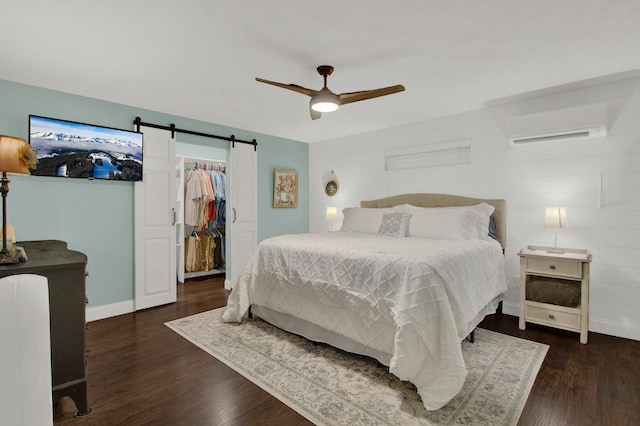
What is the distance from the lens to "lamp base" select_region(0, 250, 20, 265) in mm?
1521

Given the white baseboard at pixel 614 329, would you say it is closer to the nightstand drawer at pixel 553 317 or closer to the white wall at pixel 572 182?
the white wall at pixel 572 182

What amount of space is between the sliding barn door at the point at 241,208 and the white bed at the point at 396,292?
154cm

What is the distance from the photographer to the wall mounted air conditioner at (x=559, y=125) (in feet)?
9.68

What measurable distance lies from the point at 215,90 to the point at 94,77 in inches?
40.4

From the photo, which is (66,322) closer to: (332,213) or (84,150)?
(84,150)

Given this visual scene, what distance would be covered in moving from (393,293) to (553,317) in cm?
186

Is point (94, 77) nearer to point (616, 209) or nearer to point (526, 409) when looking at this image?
point (526, 409)

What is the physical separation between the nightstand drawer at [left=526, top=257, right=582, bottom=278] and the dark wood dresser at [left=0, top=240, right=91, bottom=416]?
11.5 feet

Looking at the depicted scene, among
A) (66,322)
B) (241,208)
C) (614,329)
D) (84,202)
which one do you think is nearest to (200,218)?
(241,208)

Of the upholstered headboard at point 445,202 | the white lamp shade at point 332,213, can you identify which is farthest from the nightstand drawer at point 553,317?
the white lamp shade at point 332,213

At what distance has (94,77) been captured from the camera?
9.47 feet

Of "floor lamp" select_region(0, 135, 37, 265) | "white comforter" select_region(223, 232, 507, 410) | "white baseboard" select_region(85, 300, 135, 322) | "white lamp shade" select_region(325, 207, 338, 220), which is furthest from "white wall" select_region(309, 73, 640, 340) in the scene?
"floor lamp" select_region(0, 135, 37, 265)

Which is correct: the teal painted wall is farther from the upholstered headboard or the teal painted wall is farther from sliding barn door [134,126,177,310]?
the upholstered headboard

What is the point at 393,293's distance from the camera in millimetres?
2166
